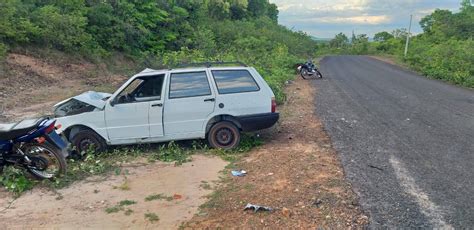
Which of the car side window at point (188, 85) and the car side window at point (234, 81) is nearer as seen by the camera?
the car side window at point (188, 85)

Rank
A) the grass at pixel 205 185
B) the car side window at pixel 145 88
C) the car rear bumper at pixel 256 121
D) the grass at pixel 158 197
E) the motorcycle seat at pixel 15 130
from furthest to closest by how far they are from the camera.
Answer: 1. the car rear bumper at pixel 256 121
2. the car side window at pixel 145 88
3. the motorcycle seat at pixel 15 130
4. the grass at pixel 205 185
5. the grass at pixel 158 197

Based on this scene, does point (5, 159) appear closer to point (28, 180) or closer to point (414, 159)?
point (28, 180)

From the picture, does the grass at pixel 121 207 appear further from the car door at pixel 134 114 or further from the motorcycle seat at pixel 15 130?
the car door at pixel 134 114

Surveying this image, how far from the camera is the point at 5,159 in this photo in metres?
6.02

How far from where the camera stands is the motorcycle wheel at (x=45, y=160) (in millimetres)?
6027

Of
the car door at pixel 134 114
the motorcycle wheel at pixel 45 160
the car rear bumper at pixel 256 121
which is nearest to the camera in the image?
the motorcycle wheel at pixel 45 160

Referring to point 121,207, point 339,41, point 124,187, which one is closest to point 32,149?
point 124,187

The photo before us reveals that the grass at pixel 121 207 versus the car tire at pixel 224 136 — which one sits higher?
the car tire at pixel 224 136

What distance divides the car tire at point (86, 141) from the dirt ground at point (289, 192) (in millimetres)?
2720

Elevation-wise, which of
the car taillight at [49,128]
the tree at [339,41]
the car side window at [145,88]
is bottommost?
the tree at [339,41]

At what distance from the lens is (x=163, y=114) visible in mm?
7383

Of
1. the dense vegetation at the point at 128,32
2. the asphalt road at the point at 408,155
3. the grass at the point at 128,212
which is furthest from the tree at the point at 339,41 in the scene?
the grass at the point at 128,212

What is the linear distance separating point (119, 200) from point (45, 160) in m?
1.57

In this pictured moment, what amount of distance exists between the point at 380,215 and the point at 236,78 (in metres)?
4.03
